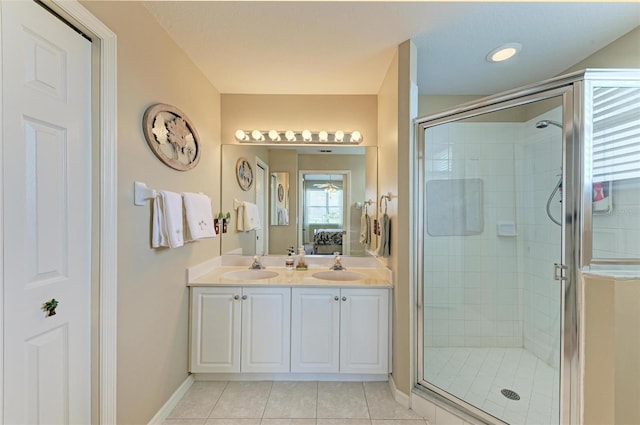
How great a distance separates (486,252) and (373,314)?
1161mm

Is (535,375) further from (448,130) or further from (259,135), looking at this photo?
(259,135)

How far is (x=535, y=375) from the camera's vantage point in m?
1.89

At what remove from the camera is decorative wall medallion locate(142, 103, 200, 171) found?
1.53m

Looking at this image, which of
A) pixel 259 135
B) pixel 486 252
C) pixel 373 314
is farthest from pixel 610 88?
pixel 259 135

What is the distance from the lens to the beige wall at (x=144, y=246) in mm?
1327

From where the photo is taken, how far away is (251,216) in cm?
255

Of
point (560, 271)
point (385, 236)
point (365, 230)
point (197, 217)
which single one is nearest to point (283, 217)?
point (365, 230)

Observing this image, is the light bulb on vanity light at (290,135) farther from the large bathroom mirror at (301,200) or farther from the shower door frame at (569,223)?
the shower door frame at (569,223)

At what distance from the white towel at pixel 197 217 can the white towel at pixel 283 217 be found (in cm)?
73

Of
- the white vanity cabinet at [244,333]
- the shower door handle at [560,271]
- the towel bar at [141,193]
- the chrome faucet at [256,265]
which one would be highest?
the towel bar at [141,193]

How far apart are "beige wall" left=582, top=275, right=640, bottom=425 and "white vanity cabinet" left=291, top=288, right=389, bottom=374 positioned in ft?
3.55

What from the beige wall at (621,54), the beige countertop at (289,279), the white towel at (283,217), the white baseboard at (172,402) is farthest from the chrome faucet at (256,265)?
the beige wall at (621,54)

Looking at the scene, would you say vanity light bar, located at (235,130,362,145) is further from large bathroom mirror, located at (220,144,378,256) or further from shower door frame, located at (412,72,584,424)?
shower door frame, located at (412,72,584,424)

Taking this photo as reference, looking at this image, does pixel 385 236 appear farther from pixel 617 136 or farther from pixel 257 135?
pixel 257 135
